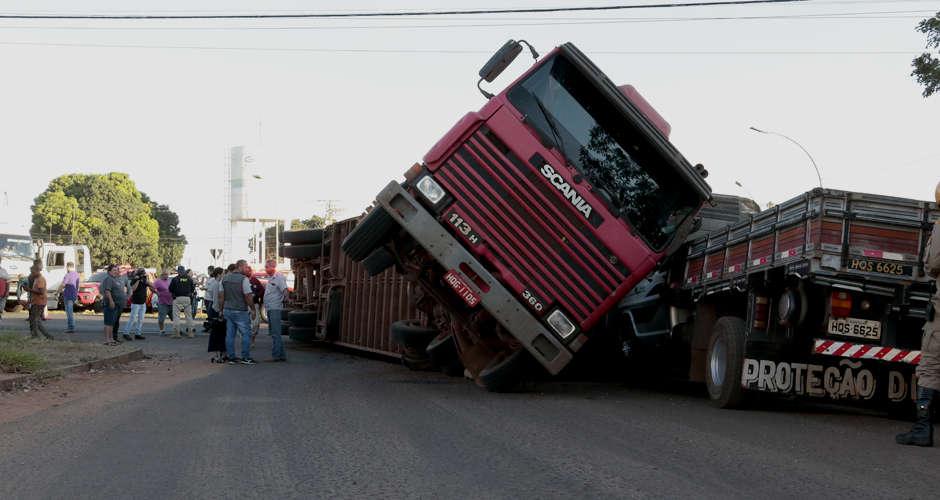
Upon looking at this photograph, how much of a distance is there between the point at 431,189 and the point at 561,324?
194 centimetres

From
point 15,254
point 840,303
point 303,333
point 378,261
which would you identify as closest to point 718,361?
point 840,303

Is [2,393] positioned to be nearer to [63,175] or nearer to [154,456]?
[154,456]

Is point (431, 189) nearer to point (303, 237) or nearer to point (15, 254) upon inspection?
point (303, 237)

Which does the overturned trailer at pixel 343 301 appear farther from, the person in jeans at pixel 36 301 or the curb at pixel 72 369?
the person in jeans at pixel 36 301

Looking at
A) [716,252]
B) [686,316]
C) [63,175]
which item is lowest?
[686,316]

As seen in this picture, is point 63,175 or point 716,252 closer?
point 716,252

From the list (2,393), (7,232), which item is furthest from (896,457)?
(7,232)

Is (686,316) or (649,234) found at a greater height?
(649,234)

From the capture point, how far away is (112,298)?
18.1m

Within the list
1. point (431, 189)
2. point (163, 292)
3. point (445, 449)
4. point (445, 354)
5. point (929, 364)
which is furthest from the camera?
point (163, 292)

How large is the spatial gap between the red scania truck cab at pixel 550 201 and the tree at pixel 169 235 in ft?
287

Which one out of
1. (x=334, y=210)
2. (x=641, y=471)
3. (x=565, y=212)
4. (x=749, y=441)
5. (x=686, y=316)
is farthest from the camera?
(x=334, y=210)

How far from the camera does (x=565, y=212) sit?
31.8 ft

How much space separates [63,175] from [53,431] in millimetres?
82910
